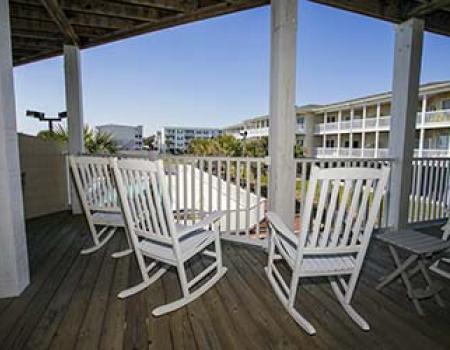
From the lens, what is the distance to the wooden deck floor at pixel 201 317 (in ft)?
5.03

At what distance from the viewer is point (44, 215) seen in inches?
174

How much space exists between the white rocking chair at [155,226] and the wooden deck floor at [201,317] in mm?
91

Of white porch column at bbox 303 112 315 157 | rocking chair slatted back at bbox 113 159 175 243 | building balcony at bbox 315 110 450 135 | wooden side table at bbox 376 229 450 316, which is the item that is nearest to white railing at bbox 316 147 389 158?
white porch column at bbox 303 112 315 157

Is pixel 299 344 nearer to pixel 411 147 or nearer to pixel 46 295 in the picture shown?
pixel 46 295

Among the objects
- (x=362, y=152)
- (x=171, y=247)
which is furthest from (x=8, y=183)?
(x=362, y=152)

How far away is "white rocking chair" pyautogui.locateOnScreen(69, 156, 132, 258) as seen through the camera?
2732 mm

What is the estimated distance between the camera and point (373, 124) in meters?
13.3

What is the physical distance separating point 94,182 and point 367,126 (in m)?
13.8

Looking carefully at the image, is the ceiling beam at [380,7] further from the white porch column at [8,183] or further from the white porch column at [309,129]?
the white porch column at [309,129]

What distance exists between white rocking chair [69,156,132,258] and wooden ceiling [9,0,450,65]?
6.86 feet

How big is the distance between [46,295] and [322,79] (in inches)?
730

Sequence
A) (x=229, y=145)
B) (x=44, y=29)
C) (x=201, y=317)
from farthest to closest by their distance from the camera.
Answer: (x=229, y=145) < (x=44, y=29) < (x=201, y=317)

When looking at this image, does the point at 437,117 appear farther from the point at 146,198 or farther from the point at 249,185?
the point at 146,198

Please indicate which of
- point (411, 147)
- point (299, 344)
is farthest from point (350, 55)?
point (299, 344)
